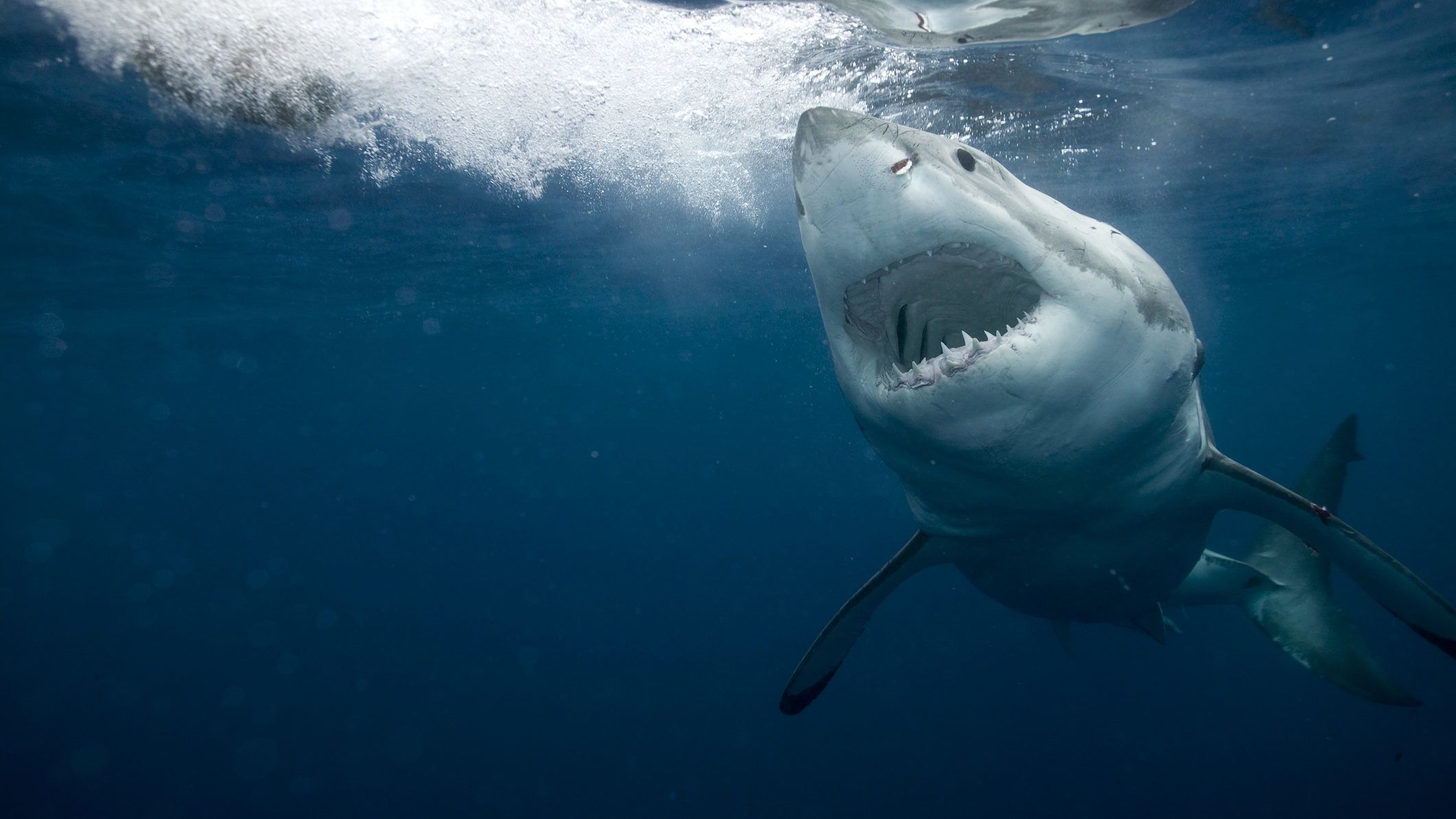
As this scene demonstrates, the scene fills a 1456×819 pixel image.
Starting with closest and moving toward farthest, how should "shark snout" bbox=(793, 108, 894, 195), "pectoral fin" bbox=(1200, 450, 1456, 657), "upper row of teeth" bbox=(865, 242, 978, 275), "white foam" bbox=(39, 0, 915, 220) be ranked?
1. "shark snout" bbox=(793, 108, 894, 195)
2. "upper row of teeth" bbox=(865, 242, 978, 275)
3. "pectoral fin" bbox=(1200, 450, 1456, 657)
4. "white foam" bbox=(39, 0, 915, 220)

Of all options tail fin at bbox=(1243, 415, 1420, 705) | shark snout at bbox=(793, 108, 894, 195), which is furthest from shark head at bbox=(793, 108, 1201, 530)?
tail fin at bbox=(1243, 415, 1420, 705)

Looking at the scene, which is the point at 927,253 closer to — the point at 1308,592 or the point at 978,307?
the point at 978,307

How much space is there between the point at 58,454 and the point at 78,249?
73170mm

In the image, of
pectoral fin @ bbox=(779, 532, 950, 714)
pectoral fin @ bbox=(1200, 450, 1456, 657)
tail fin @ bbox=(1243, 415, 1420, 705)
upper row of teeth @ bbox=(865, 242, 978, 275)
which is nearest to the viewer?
upper row of teeth @ bbox=(865, 242, 978, 275)

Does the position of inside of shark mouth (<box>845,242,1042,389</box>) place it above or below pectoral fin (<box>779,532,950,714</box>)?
above

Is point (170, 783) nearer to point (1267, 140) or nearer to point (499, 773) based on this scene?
point (499, 773)

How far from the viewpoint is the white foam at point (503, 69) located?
6.81 m

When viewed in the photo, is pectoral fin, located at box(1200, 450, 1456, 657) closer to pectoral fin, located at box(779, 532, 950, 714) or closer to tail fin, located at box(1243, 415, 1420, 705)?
tail fin, located at box(1243, 415, 1420, 705)

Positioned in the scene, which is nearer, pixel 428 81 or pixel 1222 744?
pixel 428 81

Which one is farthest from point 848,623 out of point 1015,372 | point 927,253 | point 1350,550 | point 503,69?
point 503,69

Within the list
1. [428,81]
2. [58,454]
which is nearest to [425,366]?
[428,81]

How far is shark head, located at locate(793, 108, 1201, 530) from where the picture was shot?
2.06 metres

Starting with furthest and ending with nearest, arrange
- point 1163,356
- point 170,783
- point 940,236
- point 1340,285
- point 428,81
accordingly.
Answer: point 1340,285 < point 170,783 < point 428,81 < point 1163,356 < point 940,236

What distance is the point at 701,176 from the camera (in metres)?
13.2
